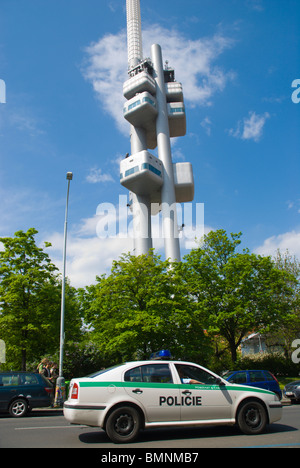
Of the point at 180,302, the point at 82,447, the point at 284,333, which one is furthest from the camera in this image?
the point at 284,333

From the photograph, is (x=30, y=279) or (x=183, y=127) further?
(x=183, y=127)

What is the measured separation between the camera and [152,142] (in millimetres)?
59219

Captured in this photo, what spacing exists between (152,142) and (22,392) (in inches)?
2025

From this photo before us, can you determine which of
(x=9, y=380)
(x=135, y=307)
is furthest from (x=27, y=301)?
(x=9, y=380)

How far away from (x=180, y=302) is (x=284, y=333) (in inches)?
631

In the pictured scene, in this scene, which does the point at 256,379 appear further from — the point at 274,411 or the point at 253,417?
the point at 253,417

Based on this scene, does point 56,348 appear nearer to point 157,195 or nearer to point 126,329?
point 126,329

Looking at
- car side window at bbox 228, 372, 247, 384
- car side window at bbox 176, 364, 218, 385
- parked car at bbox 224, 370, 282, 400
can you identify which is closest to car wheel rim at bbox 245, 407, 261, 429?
car side window at bbox 176, 364, 218, 385

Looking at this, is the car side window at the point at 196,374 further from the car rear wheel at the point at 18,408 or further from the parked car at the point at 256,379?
the parked car at the point at 256,379

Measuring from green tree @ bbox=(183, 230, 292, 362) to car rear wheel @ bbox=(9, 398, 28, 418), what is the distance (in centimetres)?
1667

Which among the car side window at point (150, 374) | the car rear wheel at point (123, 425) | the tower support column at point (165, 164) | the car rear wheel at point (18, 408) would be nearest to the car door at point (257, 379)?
the car rear wheel at point (18, 408)

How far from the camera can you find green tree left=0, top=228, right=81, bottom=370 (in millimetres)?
22016
